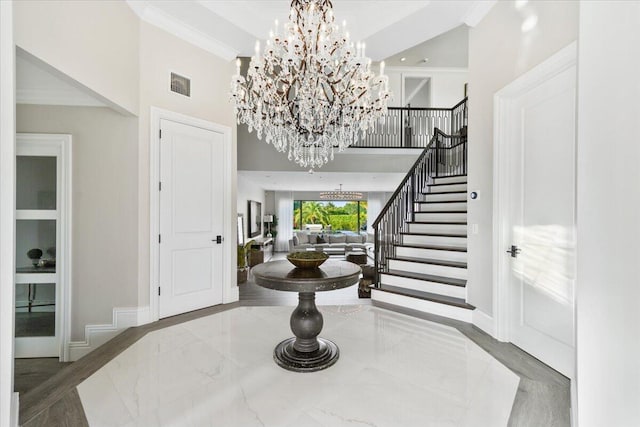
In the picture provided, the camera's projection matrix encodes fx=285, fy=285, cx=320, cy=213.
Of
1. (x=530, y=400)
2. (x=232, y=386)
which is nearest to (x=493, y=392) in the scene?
A: (x=530, y=400)

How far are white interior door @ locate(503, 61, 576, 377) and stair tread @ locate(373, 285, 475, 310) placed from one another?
63 centimetres

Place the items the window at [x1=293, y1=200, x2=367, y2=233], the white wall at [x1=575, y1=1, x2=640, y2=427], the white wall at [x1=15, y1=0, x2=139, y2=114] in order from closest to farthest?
the white wall at [x1=575, y1=1, x2=640, y2=427]
the white wall at [x1=15, y1=0, x2=139, y2=114]
the window at [x1=293, y1=200, x2=367, y2=233]

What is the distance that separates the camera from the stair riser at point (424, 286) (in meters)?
3.45

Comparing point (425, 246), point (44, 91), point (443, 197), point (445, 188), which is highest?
point (44, 91)

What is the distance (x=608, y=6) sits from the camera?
966 millimetres

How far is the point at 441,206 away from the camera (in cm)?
493

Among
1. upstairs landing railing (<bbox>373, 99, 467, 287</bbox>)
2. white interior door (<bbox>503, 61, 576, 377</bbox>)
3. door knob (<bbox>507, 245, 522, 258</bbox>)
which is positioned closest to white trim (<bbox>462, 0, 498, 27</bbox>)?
white interior door (<bbox>503, 61, 576, 377</bbox>)

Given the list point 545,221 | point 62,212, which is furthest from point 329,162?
point 62,212

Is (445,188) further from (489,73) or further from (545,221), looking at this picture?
(545,221)

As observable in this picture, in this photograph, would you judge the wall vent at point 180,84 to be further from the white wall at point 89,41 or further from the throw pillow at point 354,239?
the throw pillow at point 354,239

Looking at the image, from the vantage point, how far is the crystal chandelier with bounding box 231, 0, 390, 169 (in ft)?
7.87

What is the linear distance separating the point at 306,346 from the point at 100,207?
2.58 metres

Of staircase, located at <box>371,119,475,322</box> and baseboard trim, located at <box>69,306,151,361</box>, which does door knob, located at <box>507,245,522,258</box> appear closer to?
staircase, located at <box>371,119,475,322</box>

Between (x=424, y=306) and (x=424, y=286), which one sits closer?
(x=424, y=306)
